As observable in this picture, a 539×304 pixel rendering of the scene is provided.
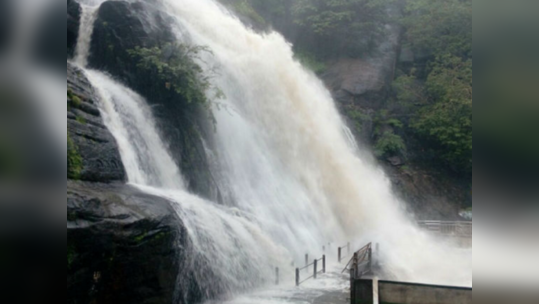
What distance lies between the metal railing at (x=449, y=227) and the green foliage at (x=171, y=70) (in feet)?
41.4

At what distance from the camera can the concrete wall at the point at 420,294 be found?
8.64 meters

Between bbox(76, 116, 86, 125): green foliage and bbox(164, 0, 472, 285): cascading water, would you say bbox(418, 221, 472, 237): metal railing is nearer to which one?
bbox(164, 0, 472, 285): cascading water

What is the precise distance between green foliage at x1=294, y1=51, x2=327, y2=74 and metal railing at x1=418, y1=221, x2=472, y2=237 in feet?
39.7

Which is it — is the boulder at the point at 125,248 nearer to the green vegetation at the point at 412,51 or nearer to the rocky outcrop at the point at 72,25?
the rocky outcrop at the point at 72,25

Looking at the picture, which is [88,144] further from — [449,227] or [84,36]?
[449,227]

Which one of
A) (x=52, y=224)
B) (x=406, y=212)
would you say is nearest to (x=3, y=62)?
(x=52, y=224)

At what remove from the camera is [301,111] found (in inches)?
792

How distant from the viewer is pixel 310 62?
28.7m

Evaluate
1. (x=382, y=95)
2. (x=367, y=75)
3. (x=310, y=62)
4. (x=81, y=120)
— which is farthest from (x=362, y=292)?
(x=310, y=62)

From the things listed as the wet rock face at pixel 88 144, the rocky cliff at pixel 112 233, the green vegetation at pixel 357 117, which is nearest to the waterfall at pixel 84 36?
the rocky cliff at pixel 112 233

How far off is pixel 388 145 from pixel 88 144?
762 inches

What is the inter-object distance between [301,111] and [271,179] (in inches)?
187

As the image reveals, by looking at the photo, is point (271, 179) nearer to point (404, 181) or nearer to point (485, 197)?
point (404, 181)

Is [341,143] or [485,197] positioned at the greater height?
[341,143]
